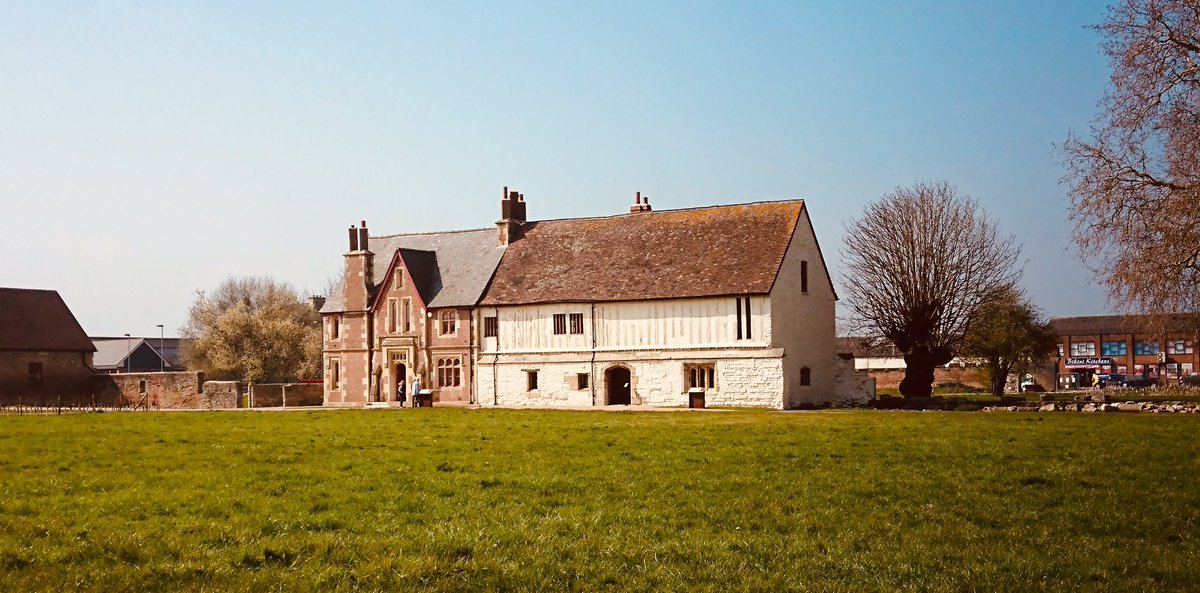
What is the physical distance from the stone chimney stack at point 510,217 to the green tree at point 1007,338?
2433 cm

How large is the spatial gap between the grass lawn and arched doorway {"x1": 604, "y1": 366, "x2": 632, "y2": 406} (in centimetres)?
2501

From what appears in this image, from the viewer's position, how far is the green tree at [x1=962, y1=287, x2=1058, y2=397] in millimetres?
61031

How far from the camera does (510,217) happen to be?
187 feet

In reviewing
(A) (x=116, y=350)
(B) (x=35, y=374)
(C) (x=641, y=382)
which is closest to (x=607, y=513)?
(C) (x=641, y=382)

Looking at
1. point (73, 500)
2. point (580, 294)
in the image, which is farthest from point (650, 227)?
point (73, 500)

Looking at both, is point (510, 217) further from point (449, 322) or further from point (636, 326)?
point (636, 326)

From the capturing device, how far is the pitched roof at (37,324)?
66812mm

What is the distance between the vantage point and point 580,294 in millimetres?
50500

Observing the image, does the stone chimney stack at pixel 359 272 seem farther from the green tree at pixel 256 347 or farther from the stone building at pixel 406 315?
the green tree at pixel 256 347

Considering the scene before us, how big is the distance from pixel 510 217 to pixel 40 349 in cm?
3213

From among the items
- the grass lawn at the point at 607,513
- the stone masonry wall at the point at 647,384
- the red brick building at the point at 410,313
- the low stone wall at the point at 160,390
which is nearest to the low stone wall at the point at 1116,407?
the stone masonry wall at the point at 647,384

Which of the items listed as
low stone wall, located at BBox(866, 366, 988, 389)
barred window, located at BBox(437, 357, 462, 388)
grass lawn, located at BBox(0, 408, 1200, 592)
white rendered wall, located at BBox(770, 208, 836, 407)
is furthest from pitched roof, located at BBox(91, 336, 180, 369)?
grass lawn, located at BBox(0, 408, 1200, 592)

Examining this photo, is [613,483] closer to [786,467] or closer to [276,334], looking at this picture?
[786,467]

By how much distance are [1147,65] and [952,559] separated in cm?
2389
